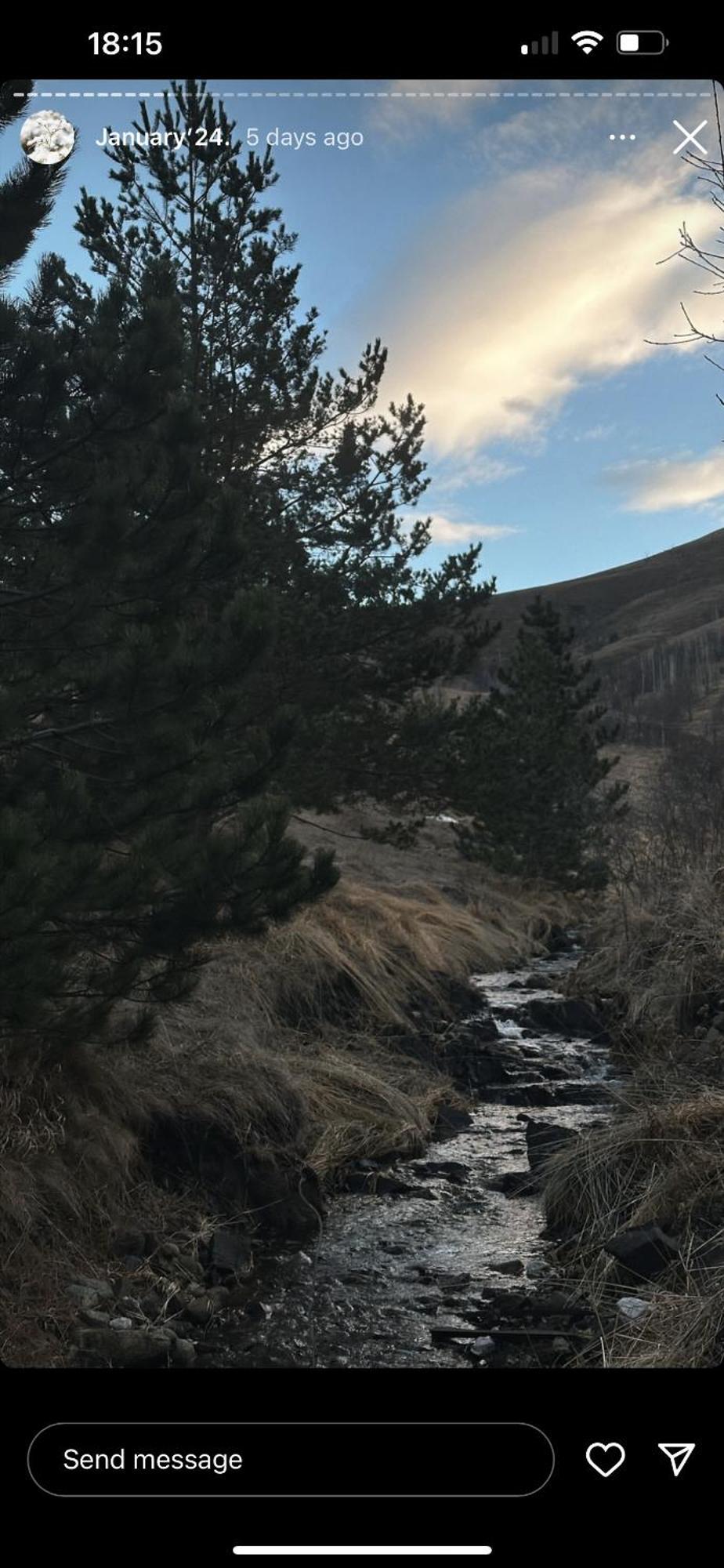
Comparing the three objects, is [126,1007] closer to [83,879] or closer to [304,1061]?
[304,1061]

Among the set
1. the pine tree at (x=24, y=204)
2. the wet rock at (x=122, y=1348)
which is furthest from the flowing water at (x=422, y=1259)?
the pine tree at (x=24, y=204)

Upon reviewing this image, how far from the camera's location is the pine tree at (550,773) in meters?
20.3

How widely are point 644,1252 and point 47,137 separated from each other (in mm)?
4047

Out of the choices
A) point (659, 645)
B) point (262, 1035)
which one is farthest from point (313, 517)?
point (659, 645)

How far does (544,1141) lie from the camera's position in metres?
5.95

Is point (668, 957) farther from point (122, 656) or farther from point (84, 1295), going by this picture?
point (122, 656)

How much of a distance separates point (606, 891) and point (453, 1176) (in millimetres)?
15371

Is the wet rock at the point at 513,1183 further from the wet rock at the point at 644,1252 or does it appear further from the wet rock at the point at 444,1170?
the wet rock at the point at 644,1252

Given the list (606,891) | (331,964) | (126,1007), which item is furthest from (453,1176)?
(606,891)
